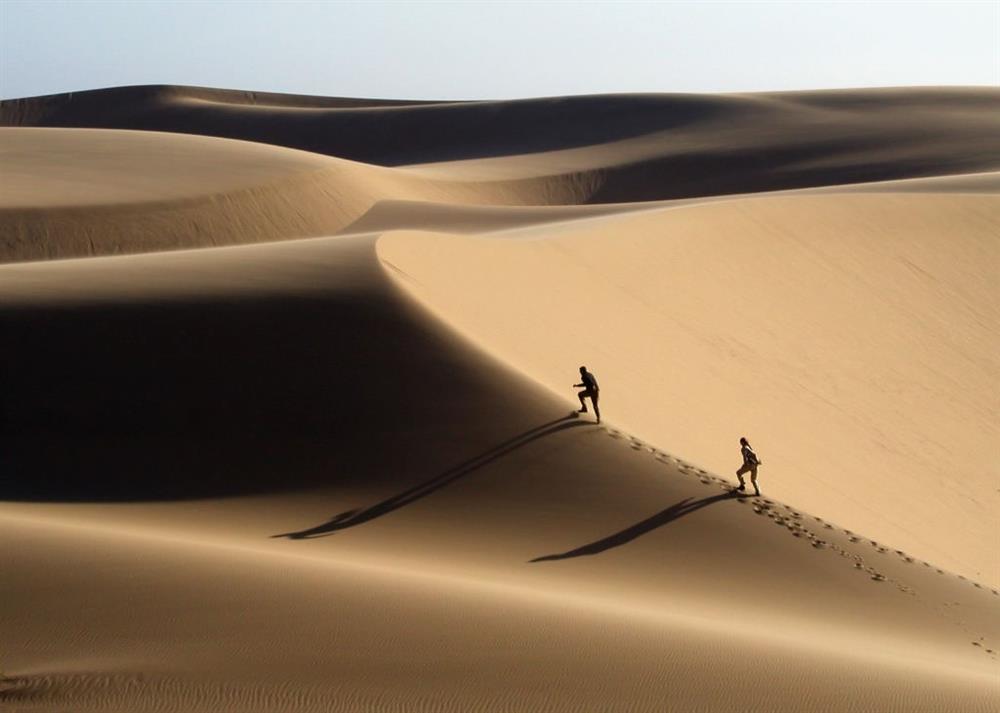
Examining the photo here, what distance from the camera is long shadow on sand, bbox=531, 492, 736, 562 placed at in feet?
34.7

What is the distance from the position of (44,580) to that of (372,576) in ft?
6.45

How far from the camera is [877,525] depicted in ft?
46.1

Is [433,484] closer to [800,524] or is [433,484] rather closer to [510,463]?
[510,463]

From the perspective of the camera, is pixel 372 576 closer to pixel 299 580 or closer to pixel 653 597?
pixel 299 580

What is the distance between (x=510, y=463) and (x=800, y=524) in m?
2.63

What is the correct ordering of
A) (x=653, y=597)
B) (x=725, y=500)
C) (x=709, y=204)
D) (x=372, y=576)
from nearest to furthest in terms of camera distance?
1. (x=372, y=576)
2. (x=653, y=597)
3. (x=725, y=500)
4. (x=709, y=204)

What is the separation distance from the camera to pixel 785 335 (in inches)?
827

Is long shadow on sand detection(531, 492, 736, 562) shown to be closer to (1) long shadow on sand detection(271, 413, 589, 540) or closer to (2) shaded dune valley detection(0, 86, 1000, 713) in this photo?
(2) shaded dune valley detection(0, 86, 1000, 713)

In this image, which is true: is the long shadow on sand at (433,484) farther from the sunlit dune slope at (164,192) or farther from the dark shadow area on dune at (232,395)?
the sunlit dune slope at (164,192)

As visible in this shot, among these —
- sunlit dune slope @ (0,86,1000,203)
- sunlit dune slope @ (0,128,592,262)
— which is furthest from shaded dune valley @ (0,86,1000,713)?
sunlit dune slope @ (0,86,1000,203)

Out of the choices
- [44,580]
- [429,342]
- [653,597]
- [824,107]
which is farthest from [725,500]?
[824,107]

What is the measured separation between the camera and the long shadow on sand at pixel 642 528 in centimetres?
1059

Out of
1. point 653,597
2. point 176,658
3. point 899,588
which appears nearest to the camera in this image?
point 176,658

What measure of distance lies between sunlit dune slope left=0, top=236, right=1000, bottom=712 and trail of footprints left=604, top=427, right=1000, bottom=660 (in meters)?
0.04
